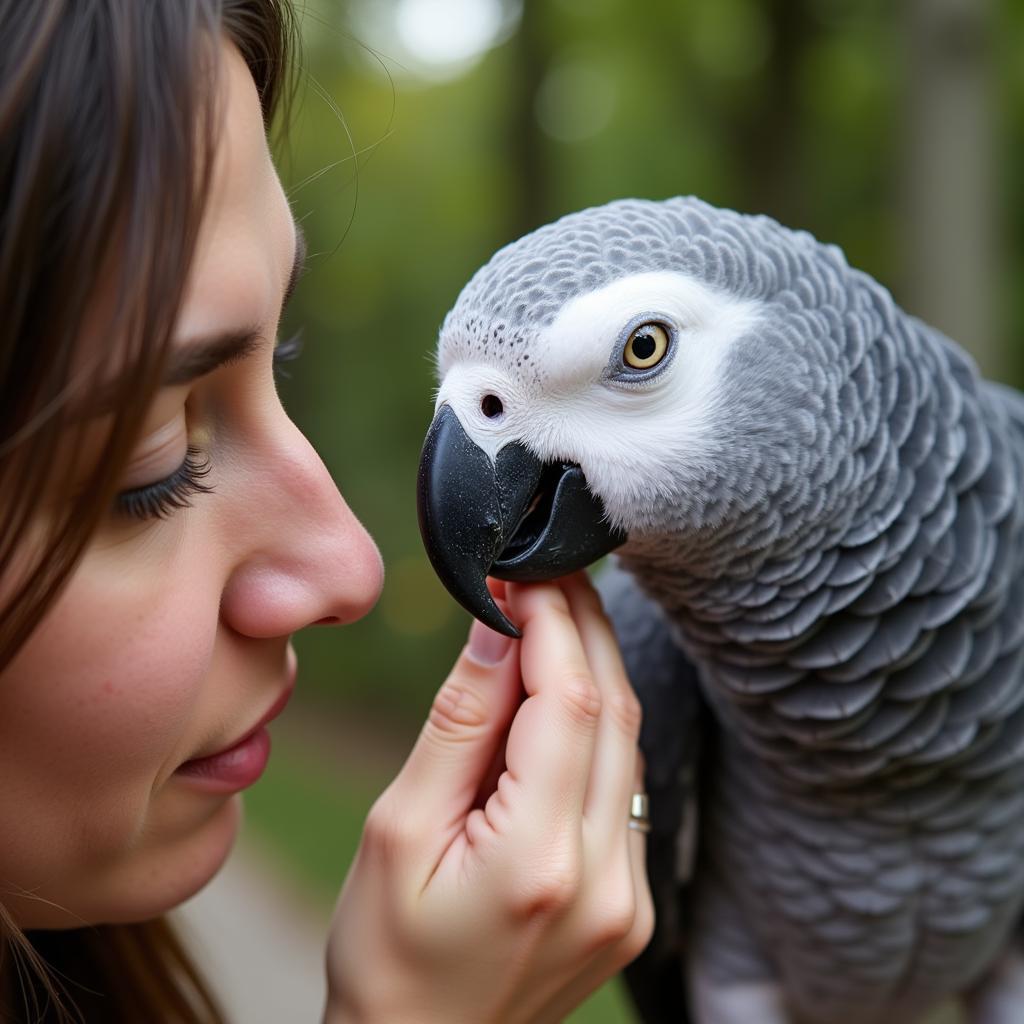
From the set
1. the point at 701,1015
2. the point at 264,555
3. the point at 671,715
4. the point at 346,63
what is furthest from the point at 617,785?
the point at 346,63

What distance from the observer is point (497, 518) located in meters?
0.80

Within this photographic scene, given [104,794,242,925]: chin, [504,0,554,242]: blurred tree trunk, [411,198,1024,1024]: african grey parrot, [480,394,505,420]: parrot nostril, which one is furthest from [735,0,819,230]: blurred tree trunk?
[104,794,242,925]: chin

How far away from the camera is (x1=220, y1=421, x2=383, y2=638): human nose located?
0.71 m

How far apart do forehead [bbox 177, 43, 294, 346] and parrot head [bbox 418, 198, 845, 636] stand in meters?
0.20

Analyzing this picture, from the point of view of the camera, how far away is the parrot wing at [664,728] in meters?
1.08

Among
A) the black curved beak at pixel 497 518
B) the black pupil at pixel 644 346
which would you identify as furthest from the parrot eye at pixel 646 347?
the black curved beak at pixel 497 518

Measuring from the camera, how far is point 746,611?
0.90m

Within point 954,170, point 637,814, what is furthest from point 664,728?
point 954,170

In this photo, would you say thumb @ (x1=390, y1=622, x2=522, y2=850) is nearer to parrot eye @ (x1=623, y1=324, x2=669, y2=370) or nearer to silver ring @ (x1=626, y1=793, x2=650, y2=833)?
silver ring @ (x1=626, y1=793, x2=650, y2=833)

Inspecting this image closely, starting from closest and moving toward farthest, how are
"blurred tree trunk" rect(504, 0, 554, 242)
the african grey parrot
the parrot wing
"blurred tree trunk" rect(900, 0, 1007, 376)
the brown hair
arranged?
the brown hair → the african grey parrot → the parrot wing → "blurred tree trunk" rect(900, 0, 1007, 376) → "blurred tree trunk" rect(504, 0, 554, 242)

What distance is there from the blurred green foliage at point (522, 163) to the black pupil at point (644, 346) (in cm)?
149

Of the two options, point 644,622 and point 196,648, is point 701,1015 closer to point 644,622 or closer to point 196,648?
point 644,622

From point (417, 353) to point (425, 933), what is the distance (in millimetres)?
5299

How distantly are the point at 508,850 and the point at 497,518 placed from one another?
0.85 feet
